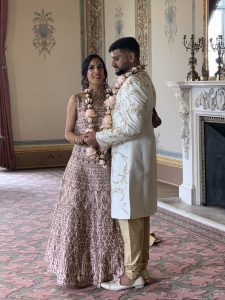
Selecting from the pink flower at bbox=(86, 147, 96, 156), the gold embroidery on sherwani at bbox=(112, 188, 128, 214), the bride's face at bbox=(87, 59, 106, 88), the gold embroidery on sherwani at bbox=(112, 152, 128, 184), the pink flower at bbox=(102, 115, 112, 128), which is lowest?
the gold embroidery on sherwani at bbox=(112, 188, 128, 214)

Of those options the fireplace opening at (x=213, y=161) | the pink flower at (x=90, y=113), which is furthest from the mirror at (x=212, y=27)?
the pink flower at (x=90, y=113)

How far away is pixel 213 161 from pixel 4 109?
3984 mm

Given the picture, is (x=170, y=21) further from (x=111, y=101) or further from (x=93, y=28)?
(x=111, y=101)

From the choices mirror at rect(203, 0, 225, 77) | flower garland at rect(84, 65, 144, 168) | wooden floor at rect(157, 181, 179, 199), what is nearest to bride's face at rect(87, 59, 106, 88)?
flower garland at rect(84, 65, 144, 168)

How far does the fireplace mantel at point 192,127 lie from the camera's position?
213 inches

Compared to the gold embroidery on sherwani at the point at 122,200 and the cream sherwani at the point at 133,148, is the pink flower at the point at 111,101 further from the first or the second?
the gold embroidery on sherwani at the point at 122,200

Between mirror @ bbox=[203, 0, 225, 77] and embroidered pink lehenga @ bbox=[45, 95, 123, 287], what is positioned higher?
A: mirror @ bbox=[203, 0, 225, 77]

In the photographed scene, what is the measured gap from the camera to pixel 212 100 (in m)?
5.27

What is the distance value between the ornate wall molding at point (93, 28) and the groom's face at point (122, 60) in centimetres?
569

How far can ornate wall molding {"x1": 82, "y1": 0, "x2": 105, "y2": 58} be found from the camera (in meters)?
8.55

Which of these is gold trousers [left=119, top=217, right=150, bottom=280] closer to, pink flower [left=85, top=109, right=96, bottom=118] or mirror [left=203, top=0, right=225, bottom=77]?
pink flower [left=85, top=109, right=96, bottom=118]

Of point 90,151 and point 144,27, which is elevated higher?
point 144,27

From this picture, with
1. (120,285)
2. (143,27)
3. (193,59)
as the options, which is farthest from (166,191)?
(120,285)

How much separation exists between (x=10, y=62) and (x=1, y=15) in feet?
2.36
